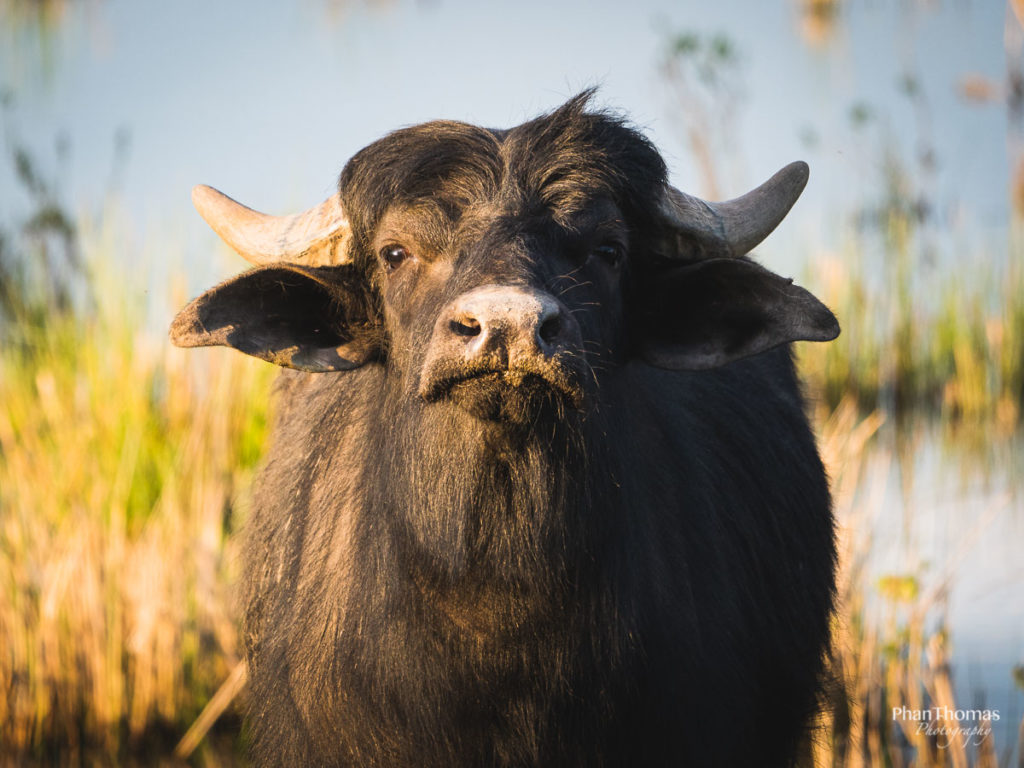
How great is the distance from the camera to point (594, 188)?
10.8ft

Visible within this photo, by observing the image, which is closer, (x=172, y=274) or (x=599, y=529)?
(x=599, y=529)

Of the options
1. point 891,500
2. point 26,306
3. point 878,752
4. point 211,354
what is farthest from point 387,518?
point 891,500

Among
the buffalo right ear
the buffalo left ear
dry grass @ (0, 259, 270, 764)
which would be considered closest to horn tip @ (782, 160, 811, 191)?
the buffalo left ear

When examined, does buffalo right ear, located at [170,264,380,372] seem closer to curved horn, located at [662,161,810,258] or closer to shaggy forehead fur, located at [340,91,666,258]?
shaggy forehead fur, located at [340,91,666,258]

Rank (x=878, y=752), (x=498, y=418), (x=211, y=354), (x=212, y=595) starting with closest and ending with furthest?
1. (x=498, y=418)
2. (x=878, y=752)
3. (x=212, y=595)
4. (x=211, y=354)

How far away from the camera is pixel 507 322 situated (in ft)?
8.41

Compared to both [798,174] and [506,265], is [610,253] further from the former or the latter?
[798,174]

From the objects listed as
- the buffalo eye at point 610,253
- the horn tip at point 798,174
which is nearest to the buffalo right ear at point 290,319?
the buffalo eye at point 610,253

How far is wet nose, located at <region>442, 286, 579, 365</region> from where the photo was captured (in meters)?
2.56

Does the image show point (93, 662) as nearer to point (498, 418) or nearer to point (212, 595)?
point (212, 595)

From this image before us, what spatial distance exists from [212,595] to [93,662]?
767mm

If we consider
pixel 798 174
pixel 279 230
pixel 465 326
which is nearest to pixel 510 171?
pixel 465 326

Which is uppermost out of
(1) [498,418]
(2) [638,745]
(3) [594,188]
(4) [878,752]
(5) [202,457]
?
(3) [594,188]

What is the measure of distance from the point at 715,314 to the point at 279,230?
1.53m
